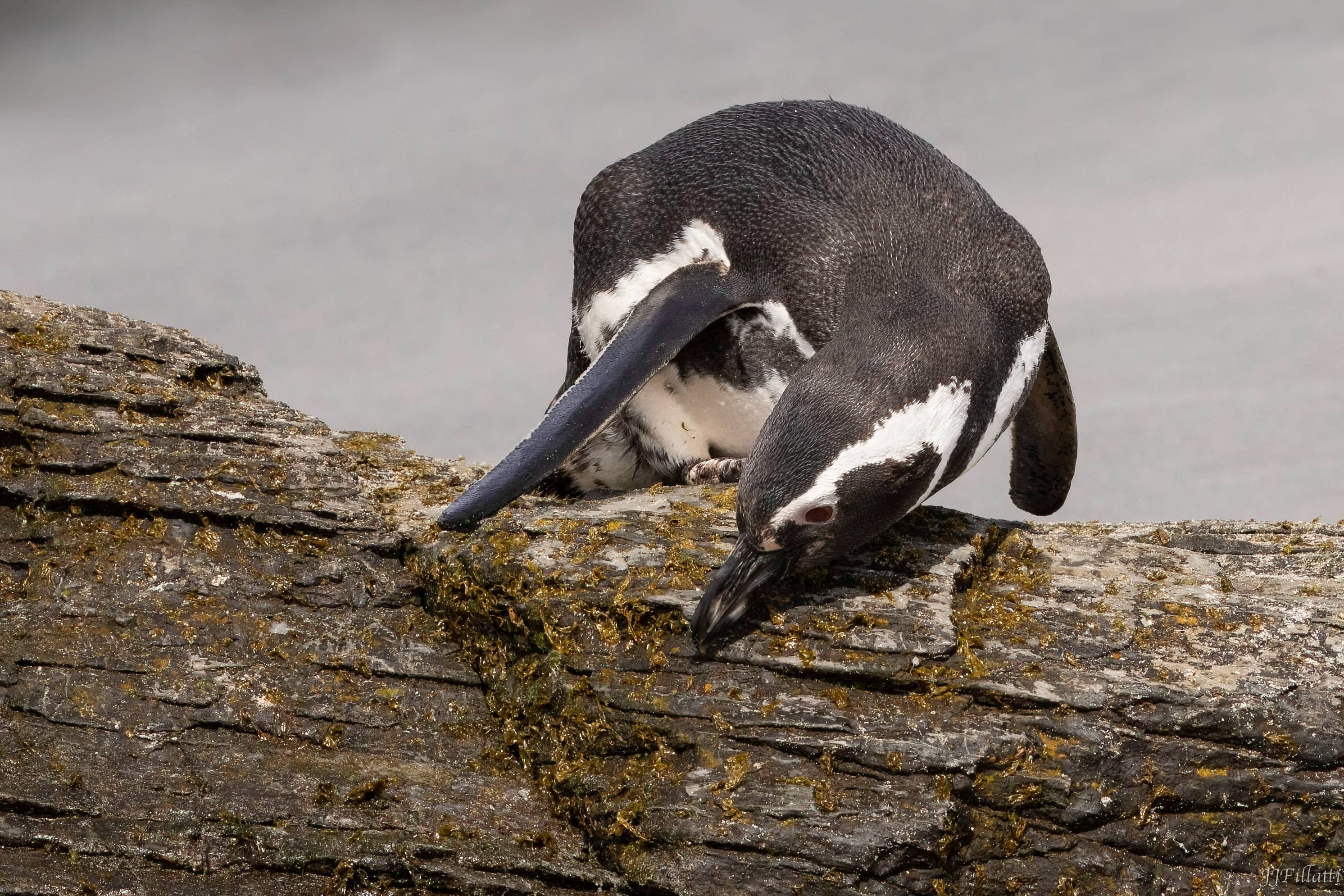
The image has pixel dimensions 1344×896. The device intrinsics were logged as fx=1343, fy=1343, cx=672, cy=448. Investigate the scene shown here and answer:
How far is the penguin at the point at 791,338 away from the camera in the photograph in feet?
9.91

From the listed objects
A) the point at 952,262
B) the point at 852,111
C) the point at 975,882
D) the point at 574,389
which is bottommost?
the point at 975,882

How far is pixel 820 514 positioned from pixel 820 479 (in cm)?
9

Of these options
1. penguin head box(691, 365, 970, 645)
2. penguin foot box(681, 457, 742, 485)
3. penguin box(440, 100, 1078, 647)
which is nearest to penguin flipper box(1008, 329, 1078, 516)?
penguin box(440, 100, 1078, 647)

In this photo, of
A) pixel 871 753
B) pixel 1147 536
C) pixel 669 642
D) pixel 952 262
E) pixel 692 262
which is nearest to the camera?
pixel 871 753

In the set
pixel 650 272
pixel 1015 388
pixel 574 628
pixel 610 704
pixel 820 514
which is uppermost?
pixel 650 272

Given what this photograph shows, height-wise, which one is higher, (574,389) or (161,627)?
(574,389)

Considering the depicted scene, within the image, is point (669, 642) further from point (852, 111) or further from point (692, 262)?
point (852, 111)

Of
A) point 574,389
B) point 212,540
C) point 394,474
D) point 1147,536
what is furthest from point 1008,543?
point 212,540

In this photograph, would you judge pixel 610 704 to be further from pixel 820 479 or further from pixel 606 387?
pixel 606 387

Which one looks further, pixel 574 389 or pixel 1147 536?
pixel 1147 536

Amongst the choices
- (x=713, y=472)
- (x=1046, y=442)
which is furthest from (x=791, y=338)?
(x=1046, y=442)

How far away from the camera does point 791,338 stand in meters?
3.60

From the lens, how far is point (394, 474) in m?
3.96

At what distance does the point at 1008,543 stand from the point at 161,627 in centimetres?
219
